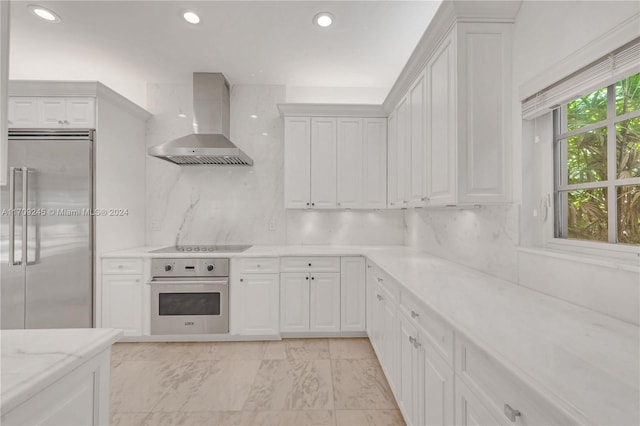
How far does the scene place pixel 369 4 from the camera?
2205 mm

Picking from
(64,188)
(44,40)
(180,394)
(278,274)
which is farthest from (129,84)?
(180,394)

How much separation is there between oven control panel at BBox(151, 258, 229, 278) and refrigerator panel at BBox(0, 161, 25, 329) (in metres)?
1.11

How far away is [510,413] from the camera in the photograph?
0.78 metres

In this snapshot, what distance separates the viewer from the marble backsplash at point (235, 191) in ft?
11.7

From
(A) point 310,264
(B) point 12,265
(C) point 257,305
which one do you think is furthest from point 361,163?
(B) point 12,265

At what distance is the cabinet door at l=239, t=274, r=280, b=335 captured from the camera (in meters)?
2.96

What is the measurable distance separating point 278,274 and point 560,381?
2537 mm

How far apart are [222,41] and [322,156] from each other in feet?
4.83

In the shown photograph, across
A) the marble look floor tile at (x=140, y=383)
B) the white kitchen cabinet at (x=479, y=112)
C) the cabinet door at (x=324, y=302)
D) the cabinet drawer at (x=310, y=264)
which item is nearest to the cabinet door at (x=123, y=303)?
the marble look floor tile at (x=140, y=383)

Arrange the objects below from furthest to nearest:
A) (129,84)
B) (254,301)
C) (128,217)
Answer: (129,84)
(128,217)
(254,301)

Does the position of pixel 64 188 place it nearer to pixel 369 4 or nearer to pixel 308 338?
pixel 308 338

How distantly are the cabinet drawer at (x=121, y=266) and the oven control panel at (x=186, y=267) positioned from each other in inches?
6.2

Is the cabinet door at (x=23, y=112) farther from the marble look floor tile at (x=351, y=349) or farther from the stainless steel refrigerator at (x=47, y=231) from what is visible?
the marble look floor tile at (x=351, y=349)

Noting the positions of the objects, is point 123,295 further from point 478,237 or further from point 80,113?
point 478,237
